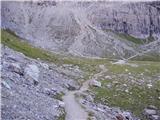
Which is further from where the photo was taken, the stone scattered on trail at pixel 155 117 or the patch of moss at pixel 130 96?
the patch of moss at pixel 130 96

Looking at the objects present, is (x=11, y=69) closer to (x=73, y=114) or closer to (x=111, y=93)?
(x=73, y=114)

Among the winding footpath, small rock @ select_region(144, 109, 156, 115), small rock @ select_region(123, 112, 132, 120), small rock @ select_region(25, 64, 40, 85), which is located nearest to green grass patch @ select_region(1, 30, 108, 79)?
small rock @ select_region(144, 109, 156, 115)

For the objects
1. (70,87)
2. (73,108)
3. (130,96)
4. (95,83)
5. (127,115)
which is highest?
(73,108)

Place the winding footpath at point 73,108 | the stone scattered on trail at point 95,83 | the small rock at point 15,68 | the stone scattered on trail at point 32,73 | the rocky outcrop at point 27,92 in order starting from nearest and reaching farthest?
the rocky outcrop at point 27,92
the winding footpath at point 73,108
the small rock at point 15,68
the stone scattered on trail at point 32,73
the stone scattered on trail at point 95,83

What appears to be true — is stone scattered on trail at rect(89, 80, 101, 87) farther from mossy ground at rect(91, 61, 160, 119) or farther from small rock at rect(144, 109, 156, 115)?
small rock at rect(144, 109, 156, 115)

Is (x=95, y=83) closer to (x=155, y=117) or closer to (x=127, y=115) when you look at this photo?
(x=155, y=117)

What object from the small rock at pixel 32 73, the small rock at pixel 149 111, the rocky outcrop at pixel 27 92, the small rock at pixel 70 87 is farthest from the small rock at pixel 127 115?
the small rock at pixel 32 73

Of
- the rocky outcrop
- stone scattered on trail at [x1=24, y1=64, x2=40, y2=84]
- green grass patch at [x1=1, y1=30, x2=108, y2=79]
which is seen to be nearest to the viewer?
the rocky outcrop

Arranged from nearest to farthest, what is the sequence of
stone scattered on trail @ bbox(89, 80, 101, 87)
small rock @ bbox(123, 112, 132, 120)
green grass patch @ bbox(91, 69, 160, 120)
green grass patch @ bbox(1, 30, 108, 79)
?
small rock @ bbox(123, 112, 132, 120) < green grass patch @ bbox(91, 69, 160, 120) < stone scattered on trail @ bbox(89, 80, 101, 87) < green grass patch @ bbox(1, 30, 108, 79)

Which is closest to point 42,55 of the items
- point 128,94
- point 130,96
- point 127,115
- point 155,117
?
point 128,94

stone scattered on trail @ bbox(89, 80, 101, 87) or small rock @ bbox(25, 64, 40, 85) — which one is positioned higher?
small rock @ bbox(25, 64, 40, 85)

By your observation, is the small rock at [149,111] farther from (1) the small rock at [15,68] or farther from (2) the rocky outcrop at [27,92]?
(1) the small rock at [15,68]

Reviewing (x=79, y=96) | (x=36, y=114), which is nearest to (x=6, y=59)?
(x=79, y=96)

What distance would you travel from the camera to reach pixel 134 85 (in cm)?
7662
